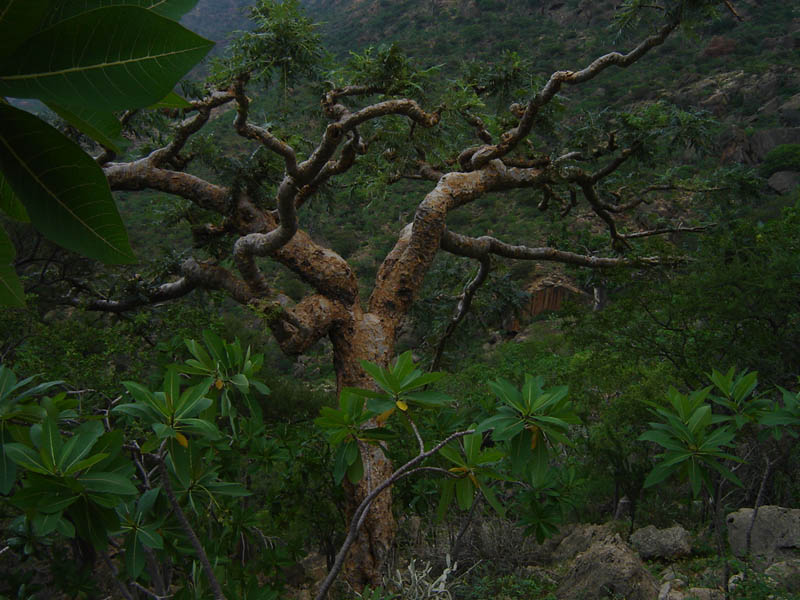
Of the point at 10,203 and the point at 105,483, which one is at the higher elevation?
the point at 10,203

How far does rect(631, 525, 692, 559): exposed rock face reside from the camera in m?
3.73

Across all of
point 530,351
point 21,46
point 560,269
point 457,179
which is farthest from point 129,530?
point 560,269

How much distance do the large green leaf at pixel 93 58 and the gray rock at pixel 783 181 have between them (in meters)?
23.0

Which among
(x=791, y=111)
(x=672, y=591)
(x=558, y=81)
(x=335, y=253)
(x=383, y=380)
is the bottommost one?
(x=791, y=111)

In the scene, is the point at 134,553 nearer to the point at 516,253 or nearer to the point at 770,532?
the point at 770,532

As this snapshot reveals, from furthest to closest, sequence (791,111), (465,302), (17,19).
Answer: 1. (791,111)
2. (465,302)
3. (17,19)

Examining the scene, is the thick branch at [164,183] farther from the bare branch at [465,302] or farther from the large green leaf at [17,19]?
the large green leaf at [17,19]

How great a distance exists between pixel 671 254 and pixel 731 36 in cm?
3370

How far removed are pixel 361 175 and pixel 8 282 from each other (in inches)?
224

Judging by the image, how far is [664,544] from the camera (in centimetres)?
378

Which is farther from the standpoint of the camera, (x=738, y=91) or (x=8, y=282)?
(x=738, y=91)

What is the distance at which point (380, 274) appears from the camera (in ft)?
15.6

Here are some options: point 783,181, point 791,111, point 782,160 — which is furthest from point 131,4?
point 791,111

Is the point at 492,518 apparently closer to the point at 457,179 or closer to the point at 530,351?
the point at 457,179
